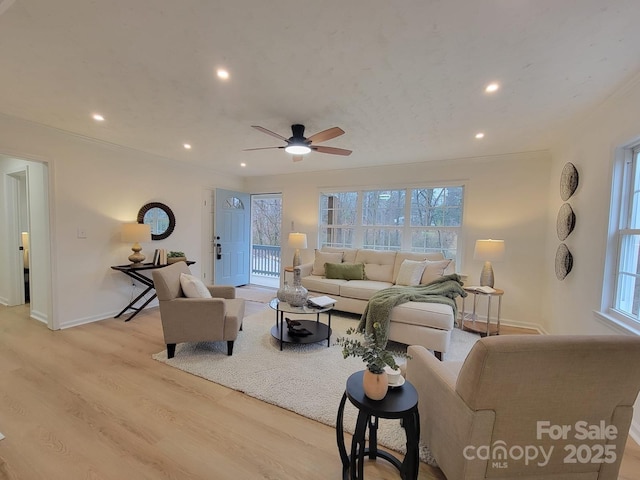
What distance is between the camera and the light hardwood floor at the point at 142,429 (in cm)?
156

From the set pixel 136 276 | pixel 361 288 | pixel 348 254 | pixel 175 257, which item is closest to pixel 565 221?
pixel 361 288

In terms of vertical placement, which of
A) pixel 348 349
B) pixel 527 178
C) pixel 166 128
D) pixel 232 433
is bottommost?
pixel 232 433

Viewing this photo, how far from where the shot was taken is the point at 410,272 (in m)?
4.03

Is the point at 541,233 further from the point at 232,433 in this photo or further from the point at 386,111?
the point at 232,433

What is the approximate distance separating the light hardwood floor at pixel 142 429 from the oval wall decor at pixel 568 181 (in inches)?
93.6

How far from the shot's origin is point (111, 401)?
2117 mm

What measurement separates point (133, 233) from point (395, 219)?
160 inches

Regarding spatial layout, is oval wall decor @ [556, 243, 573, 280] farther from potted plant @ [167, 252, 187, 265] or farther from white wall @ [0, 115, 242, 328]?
white wall @ [0, 115, 242, 328]

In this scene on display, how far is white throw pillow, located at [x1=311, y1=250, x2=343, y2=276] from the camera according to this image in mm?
4797

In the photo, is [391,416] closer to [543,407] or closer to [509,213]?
[543,407]

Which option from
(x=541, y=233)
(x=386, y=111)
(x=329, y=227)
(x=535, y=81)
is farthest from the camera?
(x=329, y=227)

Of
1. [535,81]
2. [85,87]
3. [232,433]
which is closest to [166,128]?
[85,87]

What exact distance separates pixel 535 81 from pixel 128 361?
13.9ft

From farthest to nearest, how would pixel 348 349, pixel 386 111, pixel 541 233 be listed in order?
1. pixel 541 233
2. pixel 386 111
3. pixel 348 349
